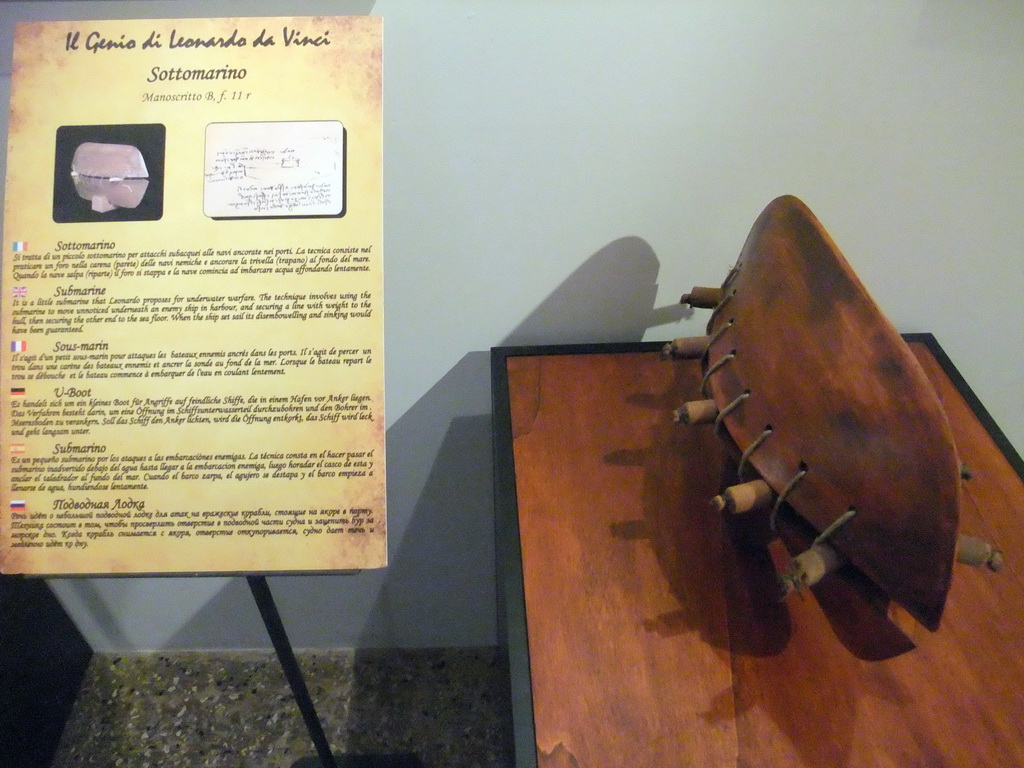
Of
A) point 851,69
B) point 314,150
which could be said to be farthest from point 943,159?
point 314,150

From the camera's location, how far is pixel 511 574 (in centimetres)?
65

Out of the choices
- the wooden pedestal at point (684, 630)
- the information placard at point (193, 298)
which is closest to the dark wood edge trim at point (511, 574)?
the wooden pedestal at point (684, 630)

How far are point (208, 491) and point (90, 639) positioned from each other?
101 centimetres

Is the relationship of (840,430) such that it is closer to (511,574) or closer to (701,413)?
(701,413)

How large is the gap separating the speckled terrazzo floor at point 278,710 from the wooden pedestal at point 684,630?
2.00ft

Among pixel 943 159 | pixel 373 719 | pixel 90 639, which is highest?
pixel 943 159

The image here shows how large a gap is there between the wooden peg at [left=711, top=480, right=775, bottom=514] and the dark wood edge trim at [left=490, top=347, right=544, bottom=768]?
0.23 metres

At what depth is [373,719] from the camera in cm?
121

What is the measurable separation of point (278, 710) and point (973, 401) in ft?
4.10

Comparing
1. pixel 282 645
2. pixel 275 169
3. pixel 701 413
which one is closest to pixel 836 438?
pixel 701 413

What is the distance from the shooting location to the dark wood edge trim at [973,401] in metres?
0.79

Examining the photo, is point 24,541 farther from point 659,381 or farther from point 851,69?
point 851,69

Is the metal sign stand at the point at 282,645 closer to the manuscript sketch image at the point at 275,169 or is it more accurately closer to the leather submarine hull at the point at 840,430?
the manuscript sketch image at the point at 275,169

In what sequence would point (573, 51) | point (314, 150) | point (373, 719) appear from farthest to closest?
point (373, 719) → point (573, 51) → point (314, 150)
